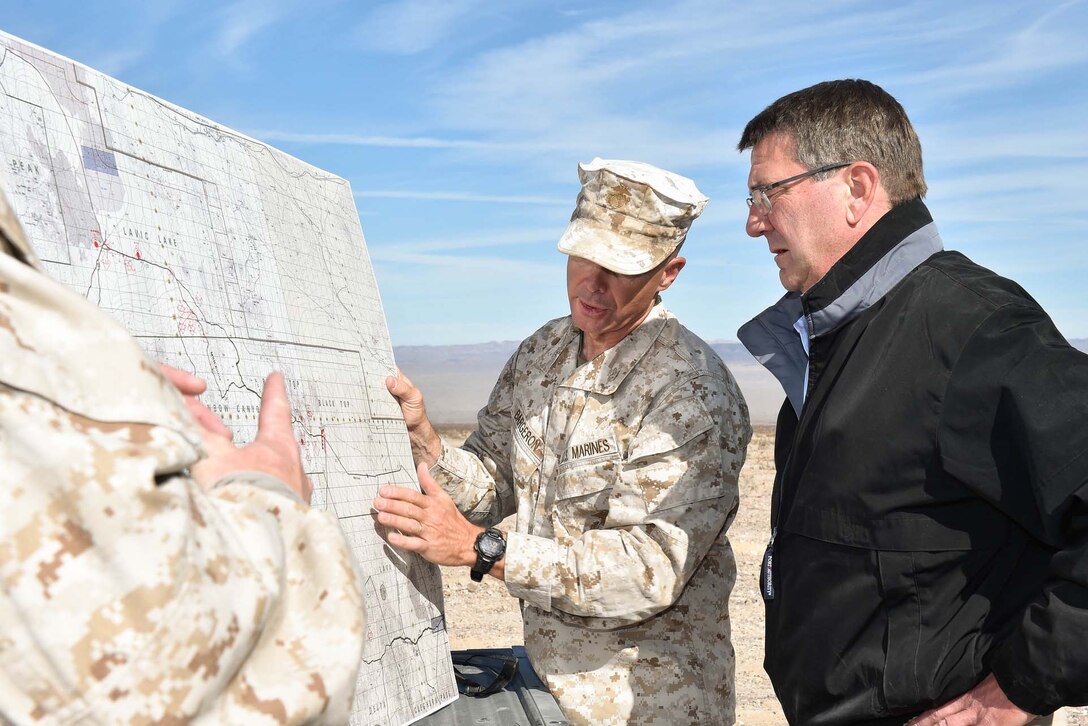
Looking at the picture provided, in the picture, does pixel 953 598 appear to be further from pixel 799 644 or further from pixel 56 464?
pixel 56 464

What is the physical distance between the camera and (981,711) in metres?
1.91

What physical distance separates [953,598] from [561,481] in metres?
1.14

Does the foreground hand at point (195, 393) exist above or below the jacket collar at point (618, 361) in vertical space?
below

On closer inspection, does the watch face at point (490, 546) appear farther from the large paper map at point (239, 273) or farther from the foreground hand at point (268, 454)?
the foreground hand at point (268, 454)

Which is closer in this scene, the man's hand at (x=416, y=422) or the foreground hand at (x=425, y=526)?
the foreground hand at (x=425, y=526)

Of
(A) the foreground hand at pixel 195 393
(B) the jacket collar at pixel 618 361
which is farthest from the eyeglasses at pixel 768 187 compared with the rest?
(A) the foreground hand at pixel 195 393

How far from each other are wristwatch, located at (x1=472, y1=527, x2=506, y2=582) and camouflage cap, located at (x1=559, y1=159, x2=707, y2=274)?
2.77 feet

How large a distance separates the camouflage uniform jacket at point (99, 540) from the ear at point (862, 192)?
1.82 m

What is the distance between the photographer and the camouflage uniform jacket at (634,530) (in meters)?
2.54

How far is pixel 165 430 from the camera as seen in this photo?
0.96 meters

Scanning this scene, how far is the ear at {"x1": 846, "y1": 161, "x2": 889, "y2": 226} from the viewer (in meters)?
2.31

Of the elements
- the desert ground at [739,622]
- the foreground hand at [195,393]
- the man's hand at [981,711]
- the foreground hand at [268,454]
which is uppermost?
the foreground hand at [195,393]

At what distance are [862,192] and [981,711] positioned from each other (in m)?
1.22

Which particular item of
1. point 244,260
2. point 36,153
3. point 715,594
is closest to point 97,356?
point 36,153
